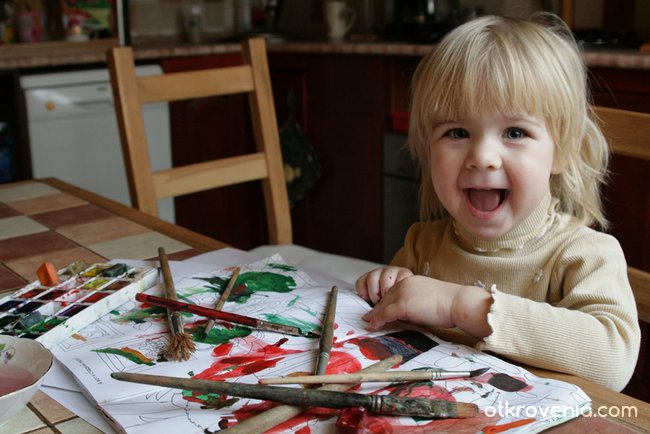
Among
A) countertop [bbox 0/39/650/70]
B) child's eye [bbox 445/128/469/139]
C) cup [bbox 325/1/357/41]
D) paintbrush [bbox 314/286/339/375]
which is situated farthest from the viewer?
cup [bbox 325/1/357/41]

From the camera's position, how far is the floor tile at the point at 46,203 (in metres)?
1.31

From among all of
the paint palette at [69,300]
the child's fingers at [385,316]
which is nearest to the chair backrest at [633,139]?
the child's fingers at [385,316]

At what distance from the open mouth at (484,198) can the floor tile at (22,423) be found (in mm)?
506

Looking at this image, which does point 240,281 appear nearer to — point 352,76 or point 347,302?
point 347,302

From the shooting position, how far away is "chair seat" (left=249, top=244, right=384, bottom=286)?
1517mm

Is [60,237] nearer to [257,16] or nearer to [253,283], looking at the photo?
[253,283]

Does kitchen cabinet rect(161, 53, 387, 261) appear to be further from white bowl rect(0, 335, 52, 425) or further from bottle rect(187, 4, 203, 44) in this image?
white bowl rect(0, 335, 52, 425)

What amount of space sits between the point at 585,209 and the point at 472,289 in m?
0.28

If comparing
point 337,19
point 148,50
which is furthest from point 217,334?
point 337,19

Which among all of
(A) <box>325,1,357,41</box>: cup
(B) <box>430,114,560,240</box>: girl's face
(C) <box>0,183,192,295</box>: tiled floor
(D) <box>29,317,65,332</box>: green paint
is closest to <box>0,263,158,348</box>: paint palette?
(D) <box>29,317,65,332</box>: green paint

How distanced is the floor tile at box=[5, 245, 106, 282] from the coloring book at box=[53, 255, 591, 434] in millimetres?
201

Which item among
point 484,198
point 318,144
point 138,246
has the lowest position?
point 318,144

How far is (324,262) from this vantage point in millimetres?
1582

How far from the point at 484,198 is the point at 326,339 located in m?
0.29
